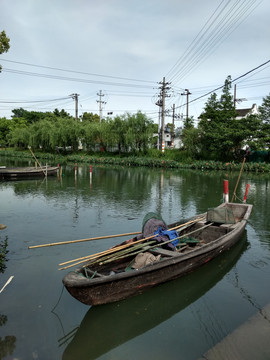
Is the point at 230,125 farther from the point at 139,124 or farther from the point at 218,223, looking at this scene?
the point at 218,223

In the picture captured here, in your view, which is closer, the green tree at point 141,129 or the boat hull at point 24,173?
the boat hull at point 24,173

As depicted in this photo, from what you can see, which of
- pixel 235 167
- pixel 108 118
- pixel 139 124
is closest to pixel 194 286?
pixel 235 167

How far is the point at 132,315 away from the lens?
16.3ft

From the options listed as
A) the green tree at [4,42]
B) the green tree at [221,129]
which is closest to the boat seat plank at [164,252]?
the green tree at [4,42]

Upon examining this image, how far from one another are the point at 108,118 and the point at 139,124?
5328mm

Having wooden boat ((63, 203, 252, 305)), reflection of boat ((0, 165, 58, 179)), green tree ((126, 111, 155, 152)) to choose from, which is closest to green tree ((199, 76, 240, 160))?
green tree ((126, 111, 155, 152))

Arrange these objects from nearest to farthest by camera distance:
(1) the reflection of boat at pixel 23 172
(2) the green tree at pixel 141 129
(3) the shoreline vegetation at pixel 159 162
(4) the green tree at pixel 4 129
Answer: (1) the reflection of boat at pixel 23 172, (3) the shoreline vegetation at pixel 159 162, (2) the green tree at pixel 141 129, (4) the green tree at pixel 4 129

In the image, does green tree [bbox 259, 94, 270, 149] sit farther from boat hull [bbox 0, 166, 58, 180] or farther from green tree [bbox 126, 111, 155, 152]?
boat hull [bbox 0, 166, 58, 180]

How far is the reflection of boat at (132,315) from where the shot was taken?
426 cm

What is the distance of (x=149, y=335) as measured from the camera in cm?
450

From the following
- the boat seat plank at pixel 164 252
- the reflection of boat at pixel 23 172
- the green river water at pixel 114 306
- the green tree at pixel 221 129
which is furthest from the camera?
the green tree at pixel 221 129

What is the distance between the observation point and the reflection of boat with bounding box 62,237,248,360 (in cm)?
426

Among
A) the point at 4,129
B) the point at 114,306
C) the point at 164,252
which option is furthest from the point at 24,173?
the point at 4,129

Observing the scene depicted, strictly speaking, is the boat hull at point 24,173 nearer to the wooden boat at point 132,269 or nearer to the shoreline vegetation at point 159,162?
the shoreline vegetation at point 159,162
